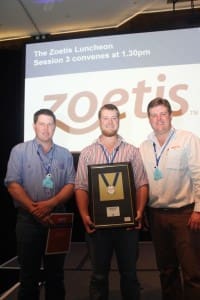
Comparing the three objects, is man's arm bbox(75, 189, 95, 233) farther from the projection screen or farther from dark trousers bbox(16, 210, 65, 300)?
the projection screen

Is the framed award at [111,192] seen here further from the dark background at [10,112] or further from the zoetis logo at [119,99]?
the dark background at [10,112]

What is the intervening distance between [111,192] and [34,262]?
0.62 meters

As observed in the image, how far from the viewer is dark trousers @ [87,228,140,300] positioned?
1755 mm

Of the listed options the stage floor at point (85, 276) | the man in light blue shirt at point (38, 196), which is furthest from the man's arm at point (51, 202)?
the stage floor at point (85, 276)

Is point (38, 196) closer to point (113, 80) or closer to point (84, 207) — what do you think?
point (84, 207)

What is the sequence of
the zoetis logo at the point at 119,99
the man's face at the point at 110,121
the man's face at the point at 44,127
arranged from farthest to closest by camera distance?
the zoetis logo at the point at 119,99, the man's face at the point at 44,127, the man's face at the point at 110,121

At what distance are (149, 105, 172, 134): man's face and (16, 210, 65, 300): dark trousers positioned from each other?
3.12 ft

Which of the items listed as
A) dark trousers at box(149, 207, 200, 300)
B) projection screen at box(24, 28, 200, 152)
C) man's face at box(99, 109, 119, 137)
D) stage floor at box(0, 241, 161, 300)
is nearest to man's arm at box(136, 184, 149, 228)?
dark trousers at box(149, 207, 200, 300)

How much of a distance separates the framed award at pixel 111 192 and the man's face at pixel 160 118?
1.18 ft

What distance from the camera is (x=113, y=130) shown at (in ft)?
6.47

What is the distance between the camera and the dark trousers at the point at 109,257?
1.75 metres

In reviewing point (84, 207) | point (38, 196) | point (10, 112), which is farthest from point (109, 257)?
point (10, 112)

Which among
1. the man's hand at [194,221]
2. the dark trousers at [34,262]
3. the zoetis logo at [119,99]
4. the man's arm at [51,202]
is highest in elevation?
the zoetis logo at [119,99]

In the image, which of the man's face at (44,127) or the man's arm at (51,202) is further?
the man's face at (44,127)
